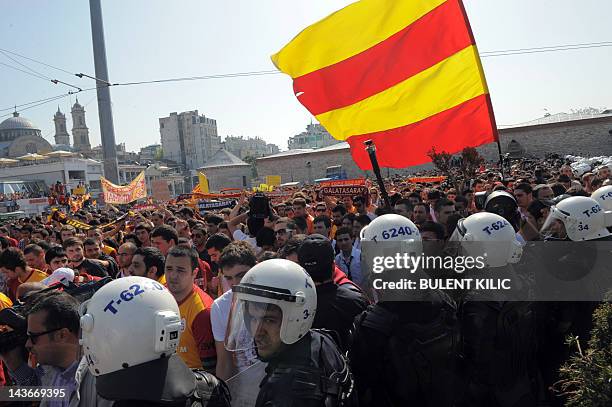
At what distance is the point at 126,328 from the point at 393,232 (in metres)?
2.01

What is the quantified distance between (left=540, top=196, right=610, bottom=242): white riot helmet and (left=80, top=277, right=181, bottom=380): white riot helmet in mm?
3158

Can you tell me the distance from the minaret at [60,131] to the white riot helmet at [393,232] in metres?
125

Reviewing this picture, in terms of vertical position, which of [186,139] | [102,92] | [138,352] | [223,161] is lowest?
[138,352]

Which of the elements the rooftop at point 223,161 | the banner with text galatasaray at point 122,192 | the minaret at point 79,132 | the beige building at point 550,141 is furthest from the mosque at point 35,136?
the banner with text galatasaray at point 122,192

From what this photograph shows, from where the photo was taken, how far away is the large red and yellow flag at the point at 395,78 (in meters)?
6.73

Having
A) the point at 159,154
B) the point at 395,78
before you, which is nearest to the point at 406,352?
the point at 395,78

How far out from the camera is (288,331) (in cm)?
214

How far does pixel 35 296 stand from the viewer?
2766 millimetres

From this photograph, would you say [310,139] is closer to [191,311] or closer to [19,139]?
[19,139]

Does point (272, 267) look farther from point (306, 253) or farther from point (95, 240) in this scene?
point (95, 240)

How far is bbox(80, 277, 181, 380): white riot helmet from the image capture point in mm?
1861

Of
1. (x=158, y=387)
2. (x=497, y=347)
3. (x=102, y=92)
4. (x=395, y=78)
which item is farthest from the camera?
(x=102, y=92)

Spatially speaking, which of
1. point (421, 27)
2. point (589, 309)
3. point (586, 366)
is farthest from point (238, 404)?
point (421, 27)

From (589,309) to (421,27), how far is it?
483cm
